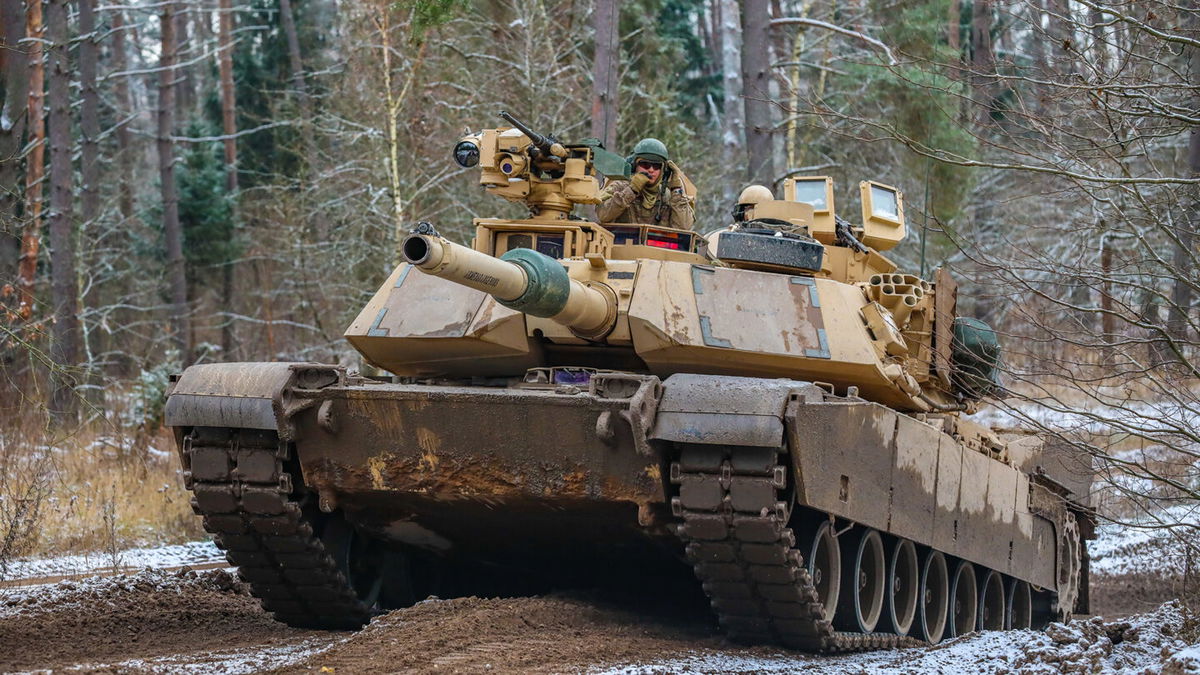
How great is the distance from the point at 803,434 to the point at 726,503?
550mm

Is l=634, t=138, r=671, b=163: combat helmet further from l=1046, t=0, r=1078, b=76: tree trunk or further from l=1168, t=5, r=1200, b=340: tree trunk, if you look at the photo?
l=1168, t=5, r=1200, b=340: tree trunk

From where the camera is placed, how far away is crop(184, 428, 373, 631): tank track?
884 cm

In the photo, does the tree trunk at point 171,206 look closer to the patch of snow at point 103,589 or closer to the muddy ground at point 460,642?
the patch of snow at point 103,589

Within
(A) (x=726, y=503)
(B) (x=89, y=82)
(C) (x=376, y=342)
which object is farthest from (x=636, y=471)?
(B) (x=89, y=82)

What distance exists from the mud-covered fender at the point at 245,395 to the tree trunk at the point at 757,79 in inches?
431

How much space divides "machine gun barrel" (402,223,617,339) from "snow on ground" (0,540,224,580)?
4419mm

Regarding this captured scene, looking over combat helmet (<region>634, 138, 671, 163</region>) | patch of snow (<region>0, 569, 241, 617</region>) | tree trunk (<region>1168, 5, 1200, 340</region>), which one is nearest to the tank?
combat helmet (<region>634, 138, 671, 163</region>)

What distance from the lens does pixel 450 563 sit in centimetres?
1080

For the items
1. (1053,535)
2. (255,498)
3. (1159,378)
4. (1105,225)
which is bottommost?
(1053,535)

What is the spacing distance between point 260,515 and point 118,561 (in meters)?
4.34

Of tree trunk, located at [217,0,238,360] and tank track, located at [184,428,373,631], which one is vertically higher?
tree trunk, located at [217,0,238,360]

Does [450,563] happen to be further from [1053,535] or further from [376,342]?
[1053,535]

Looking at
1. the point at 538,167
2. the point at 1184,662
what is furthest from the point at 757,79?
the point at 1184,662

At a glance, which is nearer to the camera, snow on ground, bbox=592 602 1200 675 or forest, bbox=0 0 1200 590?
snow on ground, bbox=592 602 1200 675
